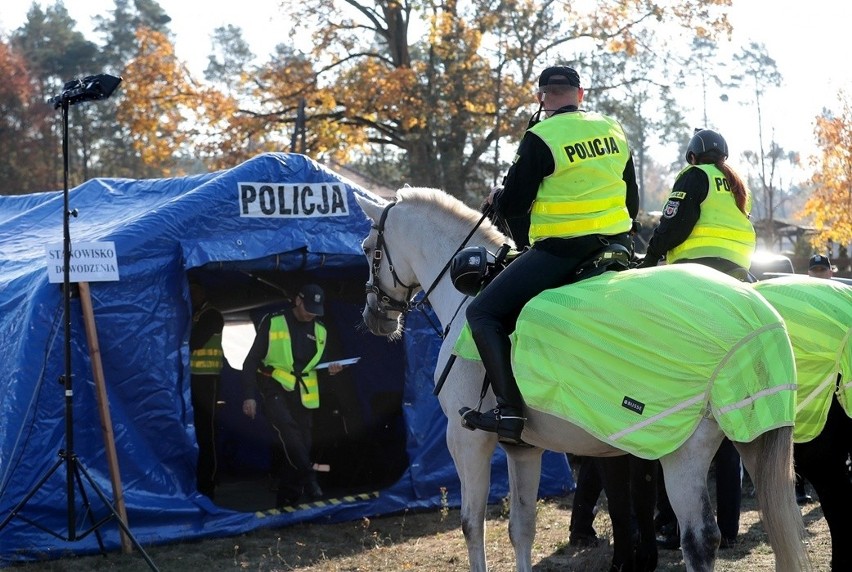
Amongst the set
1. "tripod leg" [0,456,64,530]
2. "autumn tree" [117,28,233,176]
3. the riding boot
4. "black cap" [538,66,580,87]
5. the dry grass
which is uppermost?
"autumn tree" [117,28,233,176]

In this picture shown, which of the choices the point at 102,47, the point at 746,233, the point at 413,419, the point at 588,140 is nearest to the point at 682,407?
the point at 588,140

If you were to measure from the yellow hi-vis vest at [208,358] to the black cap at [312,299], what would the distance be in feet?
2.76

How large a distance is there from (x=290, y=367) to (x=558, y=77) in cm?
471

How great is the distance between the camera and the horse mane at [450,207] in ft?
19.2

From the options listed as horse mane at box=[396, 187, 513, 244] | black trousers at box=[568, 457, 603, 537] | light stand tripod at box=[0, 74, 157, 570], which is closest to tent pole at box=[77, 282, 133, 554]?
light stand tripod at box=[0, 74, 157, 570]

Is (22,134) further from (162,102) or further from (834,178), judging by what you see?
(834,178)

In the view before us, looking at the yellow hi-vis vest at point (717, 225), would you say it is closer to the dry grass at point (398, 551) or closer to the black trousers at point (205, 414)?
the dry grass at point (398, 551)

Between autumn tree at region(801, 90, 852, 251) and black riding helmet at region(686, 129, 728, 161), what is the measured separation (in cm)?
1972

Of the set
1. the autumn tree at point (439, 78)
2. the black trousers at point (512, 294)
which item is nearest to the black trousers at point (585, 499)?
the black trousers at point (512, 294)

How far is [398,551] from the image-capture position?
7.55 meters

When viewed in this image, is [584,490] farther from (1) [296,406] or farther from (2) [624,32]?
(2) [624,32]

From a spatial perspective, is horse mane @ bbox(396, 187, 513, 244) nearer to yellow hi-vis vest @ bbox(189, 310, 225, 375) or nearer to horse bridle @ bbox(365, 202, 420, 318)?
horse bridle @ bbox(365, 202, 420, 318)

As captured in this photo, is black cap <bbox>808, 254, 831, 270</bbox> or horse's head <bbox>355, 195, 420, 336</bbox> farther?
black cap <bbox>808, 254, 831, 270</bbox>

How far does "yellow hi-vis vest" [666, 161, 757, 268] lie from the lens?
19.7 feet
